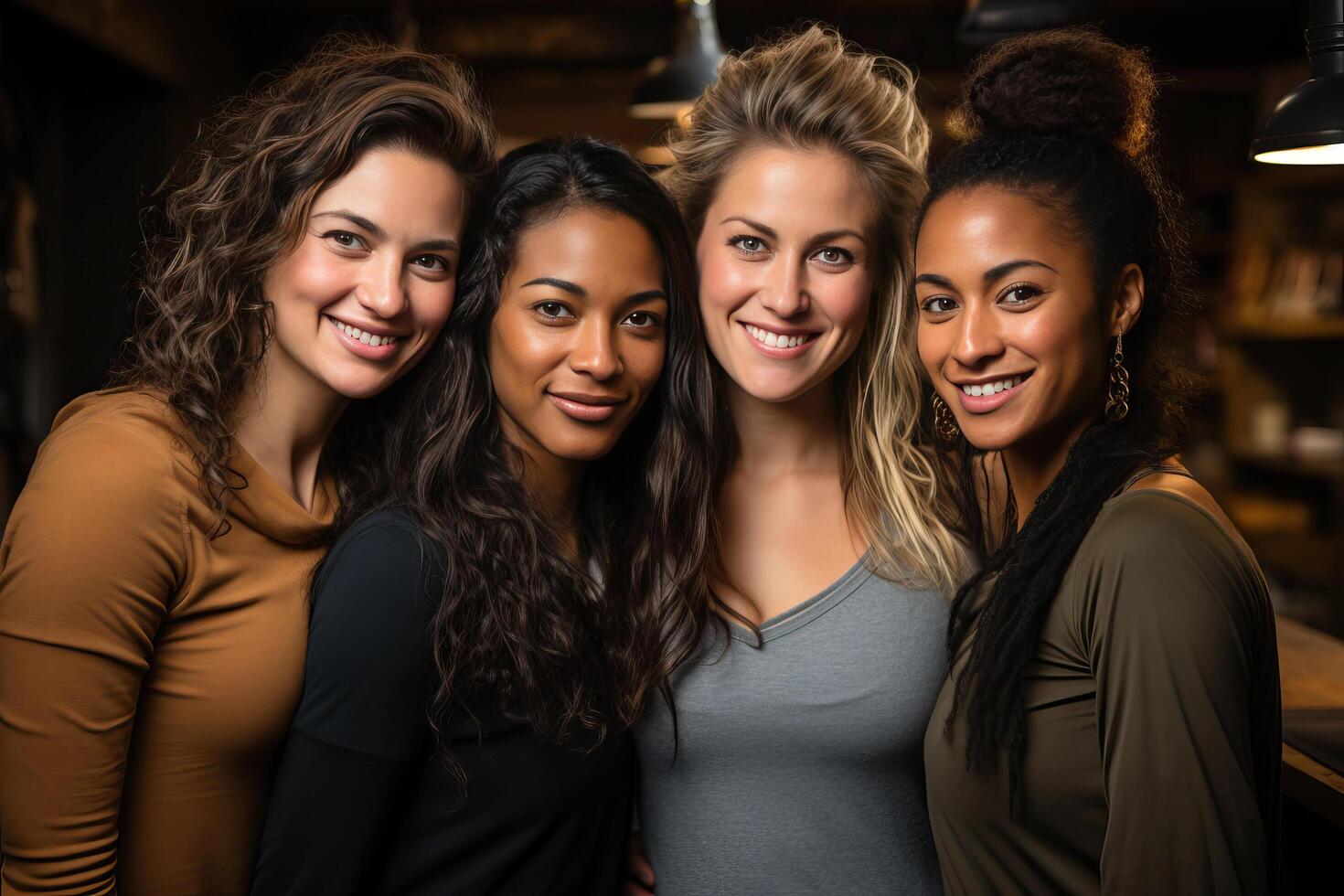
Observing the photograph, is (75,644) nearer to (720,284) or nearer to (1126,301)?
(720,284)

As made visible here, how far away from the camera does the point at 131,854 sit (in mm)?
1539

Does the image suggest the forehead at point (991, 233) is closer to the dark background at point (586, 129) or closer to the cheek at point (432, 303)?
the cheek at point (432, 303)

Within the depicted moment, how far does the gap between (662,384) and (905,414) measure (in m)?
0.43

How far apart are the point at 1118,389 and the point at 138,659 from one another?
1297 millimetres

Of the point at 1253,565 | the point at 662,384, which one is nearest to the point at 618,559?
the point at 662,384

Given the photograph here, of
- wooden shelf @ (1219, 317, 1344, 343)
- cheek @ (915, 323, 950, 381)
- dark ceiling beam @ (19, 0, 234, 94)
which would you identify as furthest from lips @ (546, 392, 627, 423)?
wooden shelf @ (1219, 317, 1344, 343)

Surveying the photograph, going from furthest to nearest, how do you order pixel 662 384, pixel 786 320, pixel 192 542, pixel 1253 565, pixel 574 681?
1. pixel 662 384
2. pixel 786 320
3. pixel 574 681
4. pixel 192 542
5. pixel 1253 565

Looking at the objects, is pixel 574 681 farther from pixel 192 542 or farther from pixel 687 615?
pixel 192 542

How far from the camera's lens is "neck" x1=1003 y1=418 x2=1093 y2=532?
1.60 metres

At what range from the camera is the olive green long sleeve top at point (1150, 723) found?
4.09 ft

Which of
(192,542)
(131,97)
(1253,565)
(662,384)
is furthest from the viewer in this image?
(131,97)

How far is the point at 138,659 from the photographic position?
1443mm

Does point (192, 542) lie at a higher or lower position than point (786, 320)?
lower

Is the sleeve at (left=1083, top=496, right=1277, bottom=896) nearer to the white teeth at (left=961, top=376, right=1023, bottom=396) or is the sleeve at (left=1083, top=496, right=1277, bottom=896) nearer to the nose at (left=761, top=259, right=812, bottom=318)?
the white teeth at (left=961, top=376, right=1023, bottom=396)
